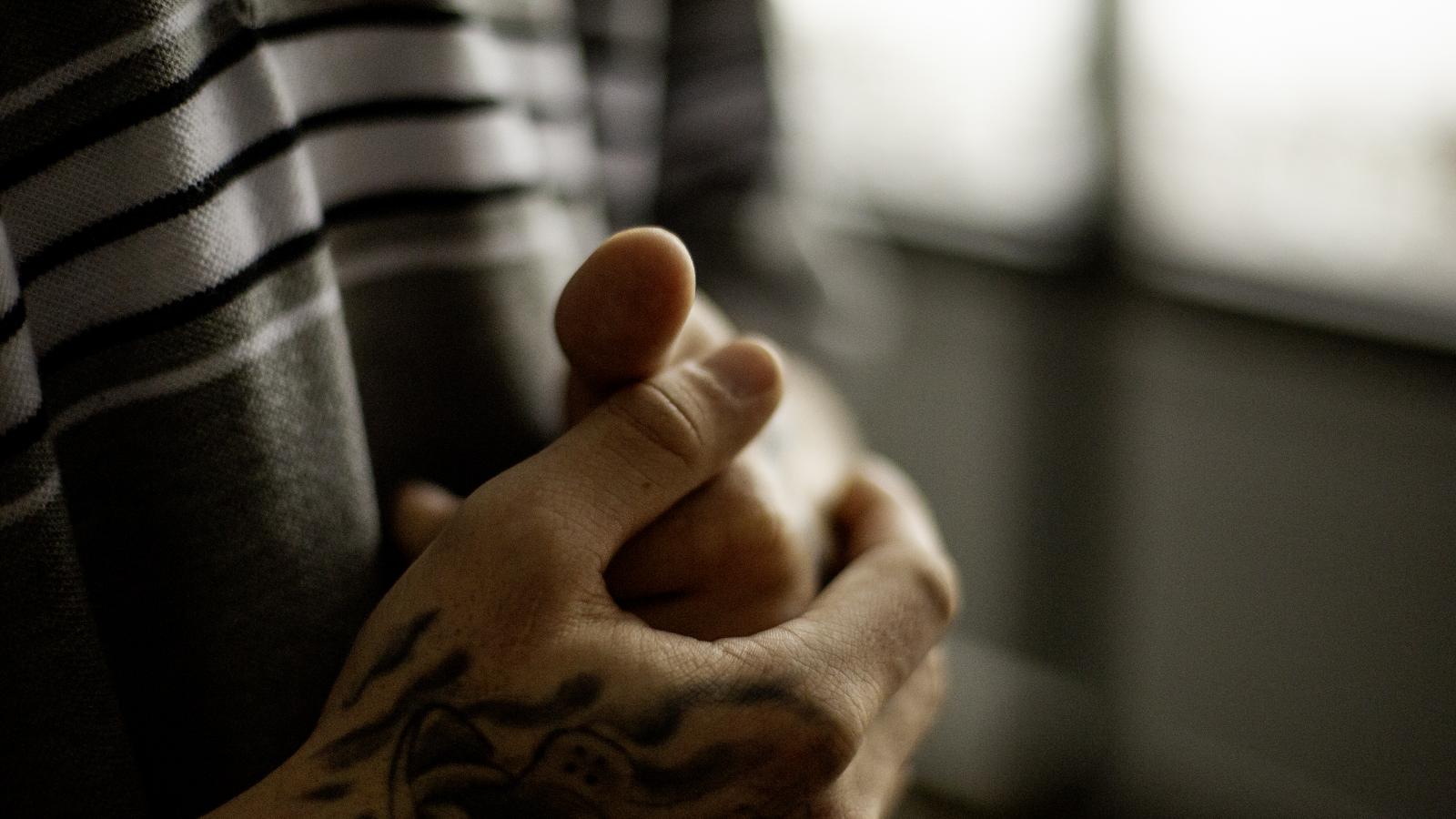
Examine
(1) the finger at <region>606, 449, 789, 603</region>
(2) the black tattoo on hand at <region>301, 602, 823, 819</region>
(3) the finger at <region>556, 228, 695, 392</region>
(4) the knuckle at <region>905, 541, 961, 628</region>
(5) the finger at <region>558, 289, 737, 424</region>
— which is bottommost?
(4) the knuckle at <region>905, 541, 961, 628</region>

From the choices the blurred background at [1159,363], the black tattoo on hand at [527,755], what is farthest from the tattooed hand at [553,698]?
the blurred background at [1159,363]

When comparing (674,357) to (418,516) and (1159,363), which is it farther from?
(1159,363)

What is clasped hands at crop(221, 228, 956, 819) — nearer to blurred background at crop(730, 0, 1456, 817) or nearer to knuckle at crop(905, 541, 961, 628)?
knuckle at crop(905, 541, 961, 628)

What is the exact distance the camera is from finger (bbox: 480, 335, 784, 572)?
35 centimetres

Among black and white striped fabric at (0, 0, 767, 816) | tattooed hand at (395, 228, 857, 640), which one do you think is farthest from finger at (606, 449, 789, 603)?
black and white striped fabric at (0, 0, 767, 816)

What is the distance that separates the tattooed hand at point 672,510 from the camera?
1.16 feet

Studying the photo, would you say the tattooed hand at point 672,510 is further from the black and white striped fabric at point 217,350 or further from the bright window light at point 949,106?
the bright window light at point 949,106

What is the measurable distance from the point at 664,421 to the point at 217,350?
0.16m

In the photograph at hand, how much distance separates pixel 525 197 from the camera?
466 millimetres

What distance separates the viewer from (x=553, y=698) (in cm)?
33

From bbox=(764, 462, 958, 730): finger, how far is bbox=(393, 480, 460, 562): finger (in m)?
0.15

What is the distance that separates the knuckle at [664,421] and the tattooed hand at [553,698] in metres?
0.02

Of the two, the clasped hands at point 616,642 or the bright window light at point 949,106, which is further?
the bright window light at point 949,106

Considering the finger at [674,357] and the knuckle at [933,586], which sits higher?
the finger at [674,357]
